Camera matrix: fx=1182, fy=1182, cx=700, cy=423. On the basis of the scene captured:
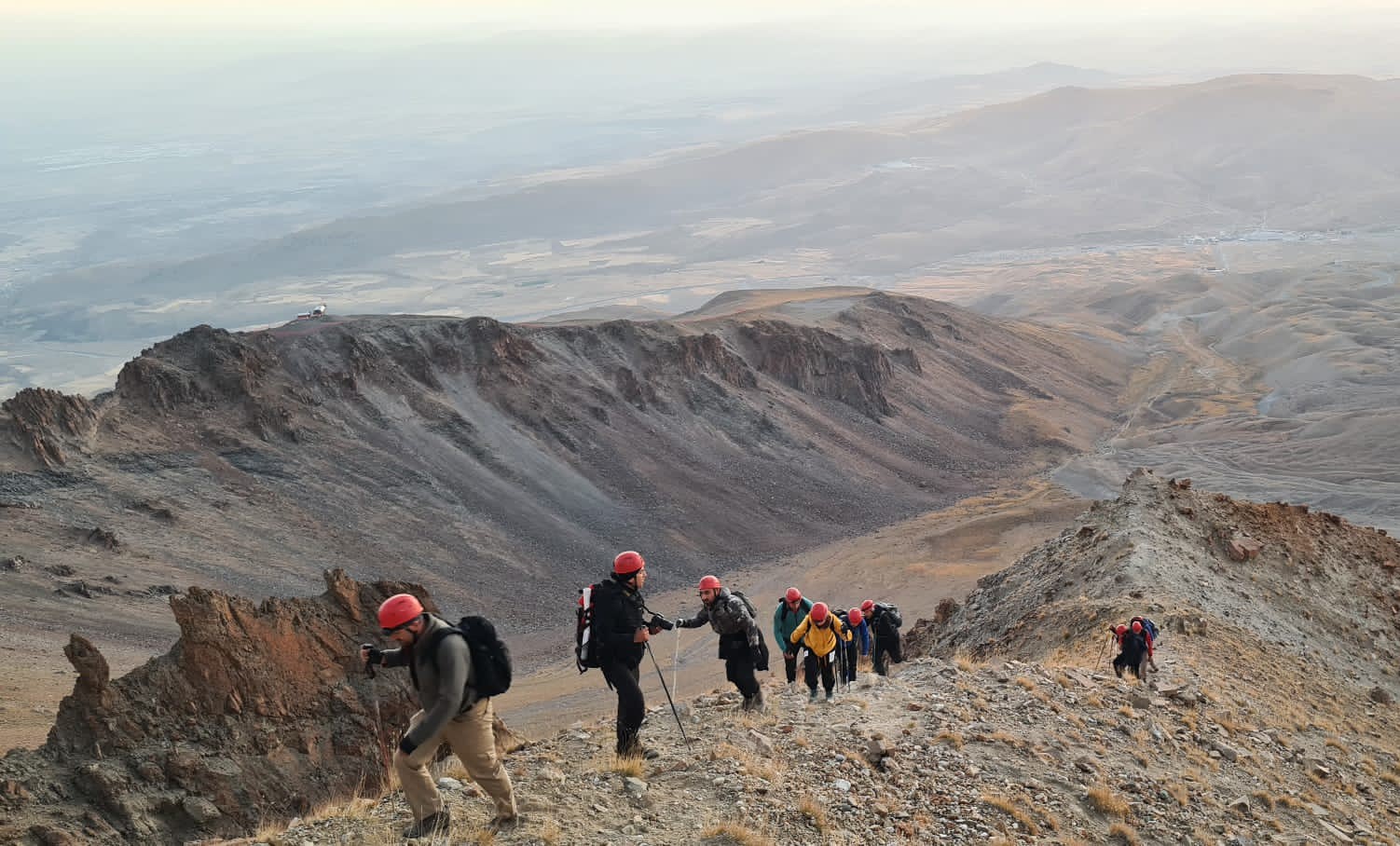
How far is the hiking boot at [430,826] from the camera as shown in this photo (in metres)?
8.12

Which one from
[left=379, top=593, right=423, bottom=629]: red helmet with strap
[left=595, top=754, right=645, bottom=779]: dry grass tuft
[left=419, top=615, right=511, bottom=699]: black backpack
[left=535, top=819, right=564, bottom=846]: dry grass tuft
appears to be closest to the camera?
[left=379, top=593, right=423, bottom=629]: red helmet with strap

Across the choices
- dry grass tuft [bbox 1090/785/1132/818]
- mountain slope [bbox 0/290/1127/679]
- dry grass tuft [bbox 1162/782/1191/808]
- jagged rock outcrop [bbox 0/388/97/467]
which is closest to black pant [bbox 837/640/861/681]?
dry grass tuft [bbox 1090/785/1132/818]

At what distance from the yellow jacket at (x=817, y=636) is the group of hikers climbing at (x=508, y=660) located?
0.03 ft

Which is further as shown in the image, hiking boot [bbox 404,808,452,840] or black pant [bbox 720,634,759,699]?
black pant [bbox 720,634,759,699]

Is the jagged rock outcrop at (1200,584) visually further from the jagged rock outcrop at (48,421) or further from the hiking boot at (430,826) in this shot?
the jagged rock outcrop at (48,421)

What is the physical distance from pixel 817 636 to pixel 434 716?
6331 mm

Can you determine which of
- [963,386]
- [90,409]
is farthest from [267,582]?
[963,386]

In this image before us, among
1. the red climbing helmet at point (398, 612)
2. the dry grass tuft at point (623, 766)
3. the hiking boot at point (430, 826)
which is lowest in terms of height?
the dry grass tuft at point (623, 766)

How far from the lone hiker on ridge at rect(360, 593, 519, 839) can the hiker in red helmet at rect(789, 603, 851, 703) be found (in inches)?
213

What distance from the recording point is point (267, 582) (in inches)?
1366

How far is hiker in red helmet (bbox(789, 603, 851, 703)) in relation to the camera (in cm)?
1316

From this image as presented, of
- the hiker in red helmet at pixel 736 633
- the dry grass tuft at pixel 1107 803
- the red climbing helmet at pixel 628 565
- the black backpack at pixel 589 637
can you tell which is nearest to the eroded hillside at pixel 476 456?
the hiker in red helmet at pixel 736 633

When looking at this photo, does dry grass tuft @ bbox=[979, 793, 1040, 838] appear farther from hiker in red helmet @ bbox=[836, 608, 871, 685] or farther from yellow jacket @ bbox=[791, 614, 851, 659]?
hiker in red helmet @ bbox=[836, 608, 871, 685]

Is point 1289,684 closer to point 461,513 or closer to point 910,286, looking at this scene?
point 461,513
